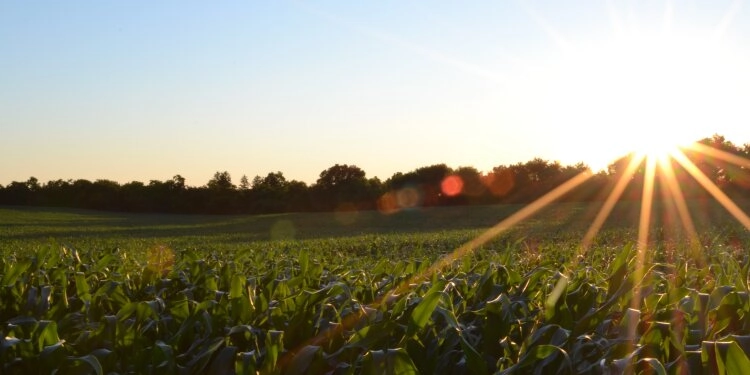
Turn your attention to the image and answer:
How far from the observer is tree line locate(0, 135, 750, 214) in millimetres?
77812

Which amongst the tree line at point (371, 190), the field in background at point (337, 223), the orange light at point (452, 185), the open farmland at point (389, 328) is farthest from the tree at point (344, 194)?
the open farmland at point (389, 328)

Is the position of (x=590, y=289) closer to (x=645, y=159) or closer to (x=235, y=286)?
(x=235, y=286)

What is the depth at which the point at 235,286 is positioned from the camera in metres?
3.04

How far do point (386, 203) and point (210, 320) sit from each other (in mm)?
78289

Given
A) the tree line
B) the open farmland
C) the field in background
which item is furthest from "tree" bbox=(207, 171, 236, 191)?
the open farmland

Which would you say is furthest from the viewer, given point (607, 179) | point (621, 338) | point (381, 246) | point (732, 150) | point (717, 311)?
point (732, 150)

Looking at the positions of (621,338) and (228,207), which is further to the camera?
(228,207)

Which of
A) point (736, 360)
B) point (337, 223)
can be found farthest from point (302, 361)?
point (337, 223)

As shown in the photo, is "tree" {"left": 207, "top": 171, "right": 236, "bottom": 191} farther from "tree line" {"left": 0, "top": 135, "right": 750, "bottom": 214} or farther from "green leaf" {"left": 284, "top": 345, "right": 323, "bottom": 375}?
"green leaf" {"left": 284, "top": 345, "right": 323, "bottom": 375}

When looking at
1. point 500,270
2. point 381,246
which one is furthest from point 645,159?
point 500,270

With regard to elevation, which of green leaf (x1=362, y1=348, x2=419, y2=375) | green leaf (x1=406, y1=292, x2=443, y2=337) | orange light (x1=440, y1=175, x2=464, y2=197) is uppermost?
orange light (x1=440, y1=175, x2=464, y2=197)

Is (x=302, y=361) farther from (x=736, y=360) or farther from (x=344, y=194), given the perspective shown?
(x=344, y=194)

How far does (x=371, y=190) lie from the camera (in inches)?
3292

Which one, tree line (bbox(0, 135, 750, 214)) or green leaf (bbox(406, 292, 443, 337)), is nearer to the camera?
green leaf (bbox(406, 292, 443, 337))
